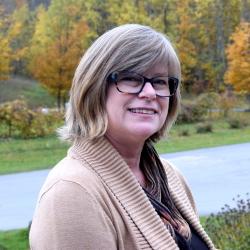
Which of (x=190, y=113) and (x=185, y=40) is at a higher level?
(x=185, y=40)

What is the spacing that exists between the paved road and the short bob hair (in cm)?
491

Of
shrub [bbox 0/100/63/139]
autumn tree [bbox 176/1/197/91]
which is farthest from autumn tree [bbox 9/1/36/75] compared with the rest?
shrub [bbox 0/100/63/139]

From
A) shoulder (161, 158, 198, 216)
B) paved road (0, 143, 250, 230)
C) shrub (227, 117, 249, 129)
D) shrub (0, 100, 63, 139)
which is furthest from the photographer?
shrub (227, 117, 249, 129)

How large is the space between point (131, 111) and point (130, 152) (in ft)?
0.68

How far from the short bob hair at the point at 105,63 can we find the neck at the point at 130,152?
98mm

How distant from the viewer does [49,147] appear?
14.7 metres

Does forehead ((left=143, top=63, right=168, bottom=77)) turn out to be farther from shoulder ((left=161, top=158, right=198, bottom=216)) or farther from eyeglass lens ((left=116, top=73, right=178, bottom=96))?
shoulder ((left=161, top=158, right=198, bottom=216))

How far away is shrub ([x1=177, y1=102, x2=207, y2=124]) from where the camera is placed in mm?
22452

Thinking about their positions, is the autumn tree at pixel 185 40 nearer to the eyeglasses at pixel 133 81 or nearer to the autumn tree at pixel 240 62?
the autumn tree at pixel 240 62

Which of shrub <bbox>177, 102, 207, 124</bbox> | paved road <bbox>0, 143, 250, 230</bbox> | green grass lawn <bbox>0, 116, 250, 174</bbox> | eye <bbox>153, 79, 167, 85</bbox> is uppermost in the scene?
eye <bbox>153, 79, 167, 85</bbox>

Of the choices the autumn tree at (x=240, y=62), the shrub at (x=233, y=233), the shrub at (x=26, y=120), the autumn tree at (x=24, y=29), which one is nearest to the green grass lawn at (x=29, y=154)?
the shrub at (x=26, y=120)

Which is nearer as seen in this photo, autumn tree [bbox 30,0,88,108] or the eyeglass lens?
the eyeglass lens

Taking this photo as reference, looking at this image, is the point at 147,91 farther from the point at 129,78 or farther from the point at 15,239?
the point at 15,239

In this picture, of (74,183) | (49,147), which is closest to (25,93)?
(49,147)
